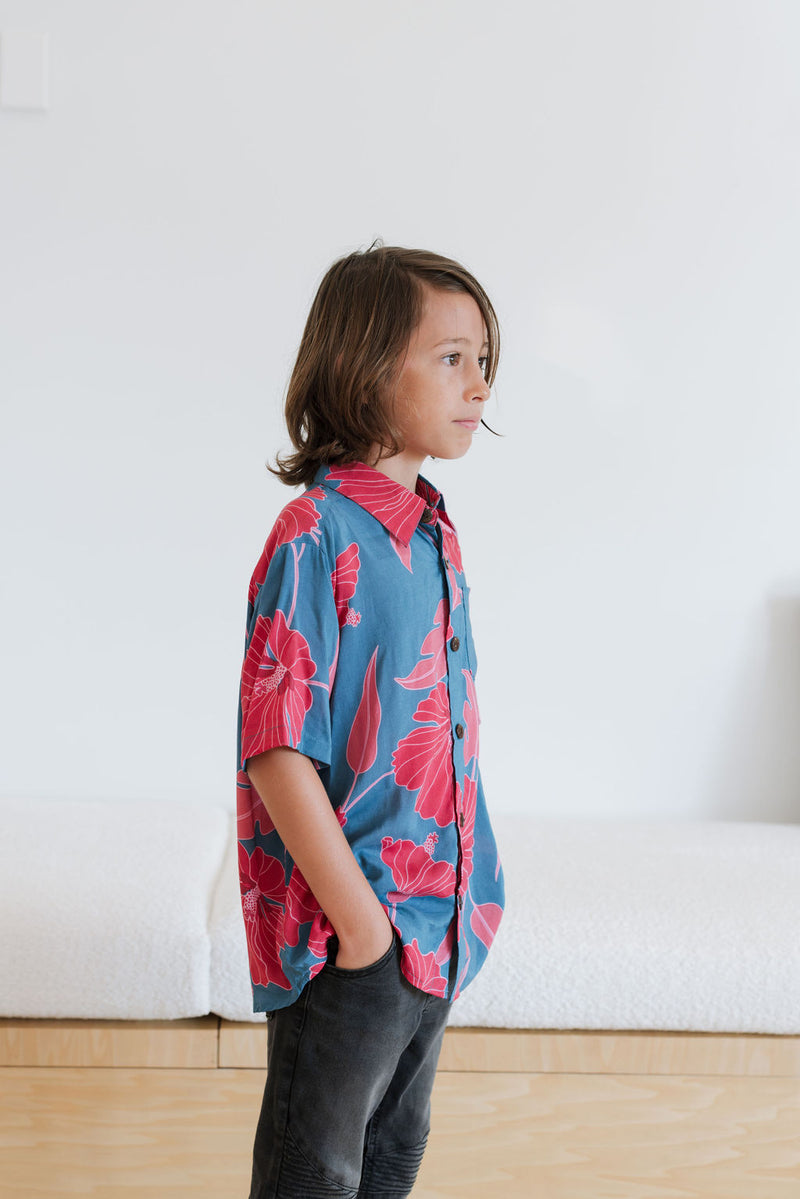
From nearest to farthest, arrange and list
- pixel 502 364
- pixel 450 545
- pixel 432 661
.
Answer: pixel 432 661, pixel 450 545, pixel 502 364

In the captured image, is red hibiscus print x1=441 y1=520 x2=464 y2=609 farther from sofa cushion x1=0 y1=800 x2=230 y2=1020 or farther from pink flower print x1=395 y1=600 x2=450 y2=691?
sofa cushion x1=0 y1=800 x2=230 y2=1020

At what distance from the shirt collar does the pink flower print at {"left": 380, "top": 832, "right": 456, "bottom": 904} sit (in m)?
0.23

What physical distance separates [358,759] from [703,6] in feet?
4.78

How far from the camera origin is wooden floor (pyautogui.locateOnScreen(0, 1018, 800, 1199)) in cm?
110

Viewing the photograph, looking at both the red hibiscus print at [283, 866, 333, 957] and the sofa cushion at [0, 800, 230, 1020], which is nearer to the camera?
the red hibiscus print at [283, 866, 333, 957]

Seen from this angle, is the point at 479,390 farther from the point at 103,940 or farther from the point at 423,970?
the point at 103,940

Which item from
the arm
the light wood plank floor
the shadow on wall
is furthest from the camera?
the shadow on wall

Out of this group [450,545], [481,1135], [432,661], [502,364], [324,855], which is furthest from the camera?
[502,364]

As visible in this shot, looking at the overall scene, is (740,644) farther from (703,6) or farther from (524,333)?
(703,6)

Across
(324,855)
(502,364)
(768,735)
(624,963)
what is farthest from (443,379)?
(768,735)

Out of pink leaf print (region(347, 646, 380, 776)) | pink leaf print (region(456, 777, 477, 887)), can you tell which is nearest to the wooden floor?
pink leaf print (region(456, 777, 477, 887))

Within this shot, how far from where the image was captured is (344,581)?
2.60 feet

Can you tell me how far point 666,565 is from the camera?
175 centimetres

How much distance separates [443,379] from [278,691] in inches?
11.2
